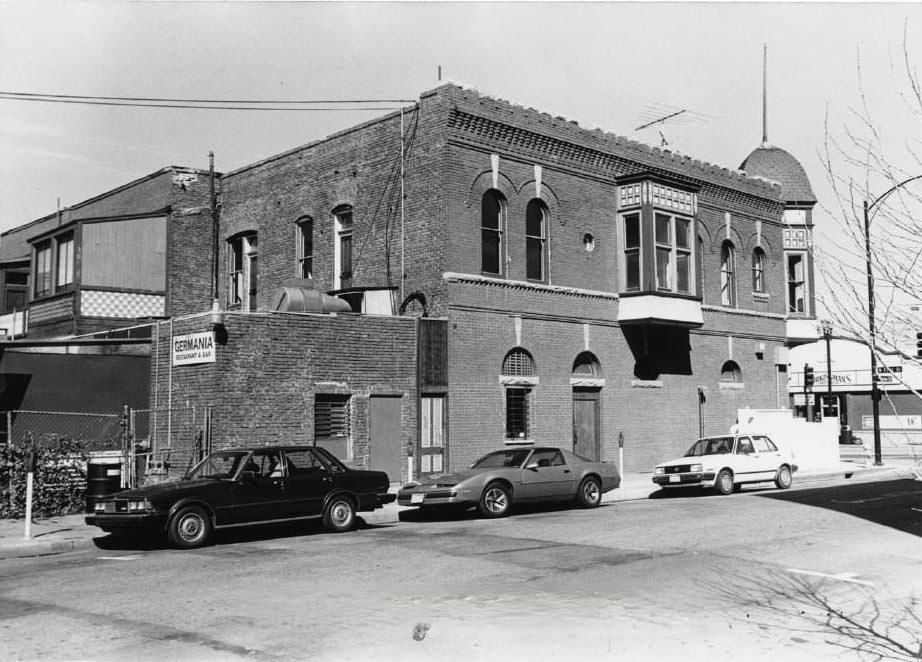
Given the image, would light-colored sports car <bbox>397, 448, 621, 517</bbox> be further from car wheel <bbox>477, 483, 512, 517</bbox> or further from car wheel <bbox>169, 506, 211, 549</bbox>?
car wheel <bbox>169, 506, 211, 549</bbox>

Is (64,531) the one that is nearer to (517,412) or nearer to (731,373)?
(517,412)

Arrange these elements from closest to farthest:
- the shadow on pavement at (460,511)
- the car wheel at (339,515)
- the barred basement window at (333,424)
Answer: the car wheel at (339,515) < the shadow on pavement at (460,511) < the barred basement window at (333,424)

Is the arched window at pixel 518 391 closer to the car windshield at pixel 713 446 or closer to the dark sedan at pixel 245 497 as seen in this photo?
the car windshield at pixel 713 446

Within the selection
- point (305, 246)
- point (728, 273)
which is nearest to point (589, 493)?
point (305, 246)

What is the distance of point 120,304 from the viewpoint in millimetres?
27391

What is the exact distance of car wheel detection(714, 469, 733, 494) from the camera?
20.9 meters

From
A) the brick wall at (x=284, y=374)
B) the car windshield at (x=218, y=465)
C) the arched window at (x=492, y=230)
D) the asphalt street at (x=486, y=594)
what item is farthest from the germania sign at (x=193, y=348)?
the arched window at (x=492, y=230)

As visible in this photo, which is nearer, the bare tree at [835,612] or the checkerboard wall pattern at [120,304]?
the bare tree at [835,612]

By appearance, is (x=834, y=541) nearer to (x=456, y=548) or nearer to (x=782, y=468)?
(x=456, y=548)

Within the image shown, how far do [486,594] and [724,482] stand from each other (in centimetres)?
1300

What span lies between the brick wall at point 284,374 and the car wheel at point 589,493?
4.94m

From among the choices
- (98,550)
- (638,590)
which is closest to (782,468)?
(638,590)

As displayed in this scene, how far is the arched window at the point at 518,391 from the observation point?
23.9 m

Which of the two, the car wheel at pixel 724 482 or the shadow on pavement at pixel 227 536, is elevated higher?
the car wheel at pixel 724 482
